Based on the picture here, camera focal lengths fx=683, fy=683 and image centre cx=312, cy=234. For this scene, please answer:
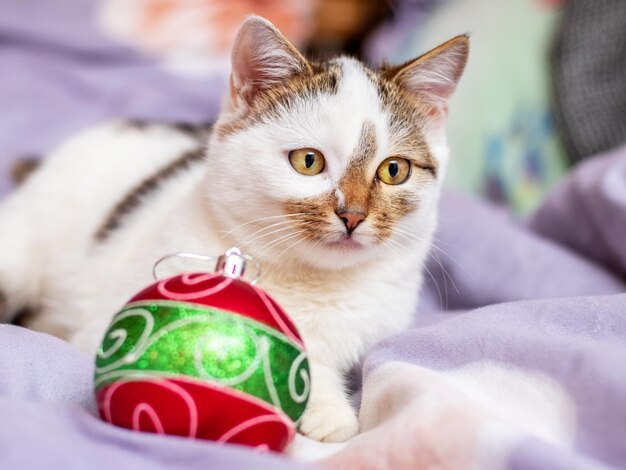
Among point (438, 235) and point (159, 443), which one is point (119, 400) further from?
point (438, 235)

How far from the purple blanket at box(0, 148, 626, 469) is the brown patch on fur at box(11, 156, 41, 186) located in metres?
0.85

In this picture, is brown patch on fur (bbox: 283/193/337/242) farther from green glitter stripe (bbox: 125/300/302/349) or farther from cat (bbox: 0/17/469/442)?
green glitter stripe (bbox: 125/300/302/349)

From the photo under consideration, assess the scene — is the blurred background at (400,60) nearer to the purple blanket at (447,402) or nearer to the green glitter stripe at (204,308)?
the purple blanket at (447,402)

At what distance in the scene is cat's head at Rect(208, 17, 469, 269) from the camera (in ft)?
3.54

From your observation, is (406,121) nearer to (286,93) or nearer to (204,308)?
(286,93)

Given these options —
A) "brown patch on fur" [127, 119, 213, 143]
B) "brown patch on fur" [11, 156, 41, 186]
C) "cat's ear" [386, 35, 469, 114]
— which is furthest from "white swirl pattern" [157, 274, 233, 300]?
"brown patch on fur" [11, 156, 41, 186]

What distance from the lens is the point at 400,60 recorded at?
2.52m

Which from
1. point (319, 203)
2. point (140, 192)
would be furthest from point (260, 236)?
point (140, 192)

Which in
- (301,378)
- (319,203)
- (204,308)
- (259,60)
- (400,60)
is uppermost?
(400,60)

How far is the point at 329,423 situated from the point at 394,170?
429mm

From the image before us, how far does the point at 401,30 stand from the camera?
2754mm

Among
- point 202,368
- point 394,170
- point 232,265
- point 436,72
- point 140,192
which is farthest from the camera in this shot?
point 140,192

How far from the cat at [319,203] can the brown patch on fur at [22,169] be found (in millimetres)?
522

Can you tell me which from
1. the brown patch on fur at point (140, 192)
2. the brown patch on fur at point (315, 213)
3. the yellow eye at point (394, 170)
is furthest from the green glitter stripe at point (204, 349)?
the brown patch on fur at point (140, 192)
